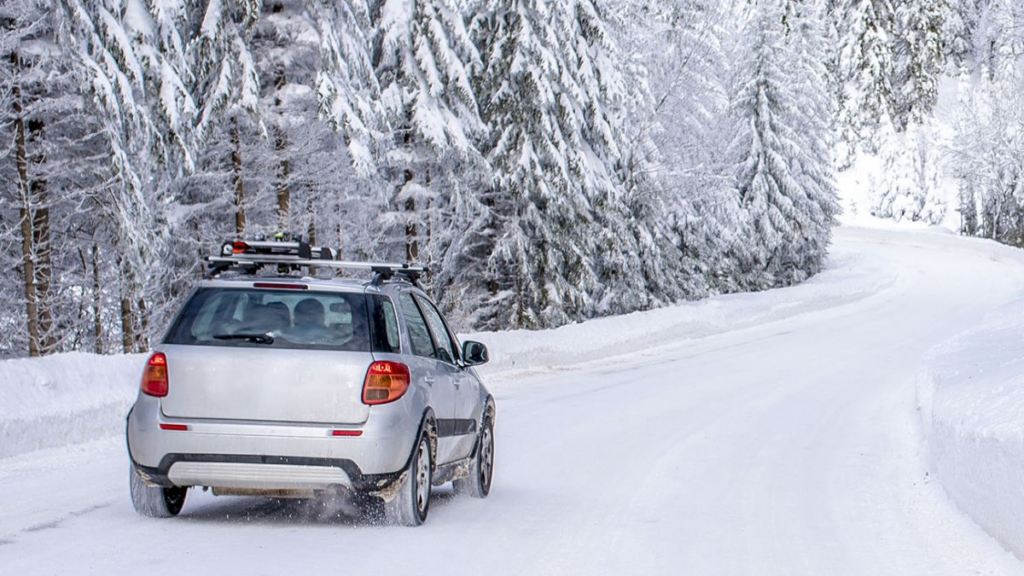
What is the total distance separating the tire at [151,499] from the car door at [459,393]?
198 centimetres

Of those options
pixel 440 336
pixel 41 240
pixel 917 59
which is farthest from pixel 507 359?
pixel 917 59

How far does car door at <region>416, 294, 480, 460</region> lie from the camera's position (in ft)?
28.6

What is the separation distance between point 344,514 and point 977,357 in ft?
34.2

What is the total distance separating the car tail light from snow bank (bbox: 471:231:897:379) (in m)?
13.4

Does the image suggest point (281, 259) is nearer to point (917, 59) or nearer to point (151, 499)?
point (151, 499)

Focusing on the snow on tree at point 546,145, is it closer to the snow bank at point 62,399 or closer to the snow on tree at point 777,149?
the snow bank at point 62,399

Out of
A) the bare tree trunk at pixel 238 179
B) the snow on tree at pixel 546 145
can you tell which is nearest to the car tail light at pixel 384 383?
the bare tree trunk at pixel 238 179

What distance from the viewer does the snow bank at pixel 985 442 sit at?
7254mm

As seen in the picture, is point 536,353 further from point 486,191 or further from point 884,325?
point 884,325

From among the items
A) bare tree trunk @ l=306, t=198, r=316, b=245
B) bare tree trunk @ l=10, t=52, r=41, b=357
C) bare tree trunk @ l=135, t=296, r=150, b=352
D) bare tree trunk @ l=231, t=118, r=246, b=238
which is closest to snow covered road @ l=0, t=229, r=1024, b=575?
bare tree trunk @ l=231, t=118, r=246, b=238

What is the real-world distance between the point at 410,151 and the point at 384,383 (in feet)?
70.4

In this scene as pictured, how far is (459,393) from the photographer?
29.0 feet

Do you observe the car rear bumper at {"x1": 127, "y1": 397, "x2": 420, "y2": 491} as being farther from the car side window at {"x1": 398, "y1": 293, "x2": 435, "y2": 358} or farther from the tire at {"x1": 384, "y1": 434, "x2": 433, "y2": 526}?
the car side window at {"x1": 398, "y1": 293, "x2": 435, "y2": 358}

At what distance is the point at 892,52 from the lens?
100 meters
